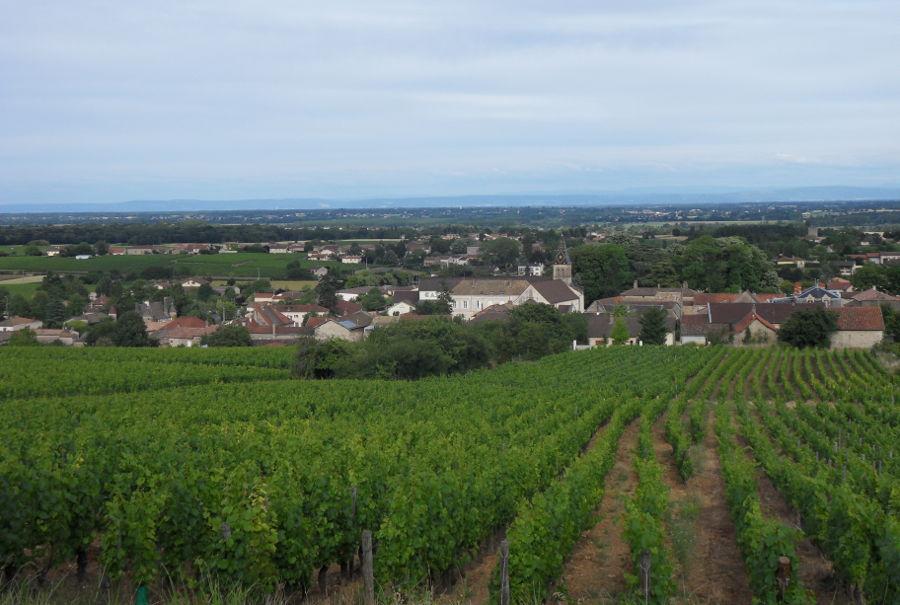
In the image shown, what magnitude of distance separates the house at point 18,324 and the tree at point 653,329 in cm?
4354

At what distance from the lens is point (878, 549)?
9.87m

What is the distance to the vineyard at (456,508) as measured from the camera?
9555 mm

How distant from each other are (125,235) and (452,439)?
15518 centimetres

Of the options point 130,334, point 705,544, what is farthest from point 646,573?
point 130,334

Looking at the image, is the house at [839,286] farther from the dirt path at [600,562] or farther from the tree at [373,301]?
the dirt path at [600,562]

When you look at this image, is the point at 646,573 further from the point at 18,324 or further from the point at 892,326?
the point at 18,324

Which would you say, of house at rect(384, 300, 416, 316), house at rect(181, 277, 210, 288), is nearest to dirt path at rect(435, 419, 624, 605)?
house at rect(384, 300, 416, 316)

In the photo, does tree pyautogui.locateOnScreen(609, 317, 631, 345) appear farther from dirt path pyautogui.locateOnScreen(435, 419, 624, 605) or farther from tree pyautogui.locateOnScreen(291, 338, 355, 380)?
dirt path pyautogui.locateOnScreen(435, 419, 624, 605)

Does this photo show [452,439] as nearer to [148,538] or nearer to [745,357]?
[148,538]

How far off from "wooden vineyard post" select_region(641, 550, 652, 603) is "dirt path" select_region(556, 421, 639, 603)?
0.51 m

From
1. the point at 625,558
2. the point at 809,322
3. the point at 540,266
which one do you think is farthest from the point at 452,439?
the point at 540,266

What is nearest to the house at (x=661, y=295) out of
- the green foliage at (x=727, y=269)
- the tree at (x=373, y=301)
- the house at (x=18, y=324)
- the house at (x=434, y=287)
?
the green foliage at (x=727, y=269)

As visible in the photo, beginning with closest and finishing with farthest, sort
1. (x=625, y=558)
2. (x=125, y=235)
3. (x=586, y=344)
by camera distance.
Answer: (x=625, y=558) → (x=586, y=344) → (x=125, y=235)

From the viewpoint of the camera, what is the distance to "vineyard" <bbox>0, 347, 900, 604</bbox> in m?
9.55
